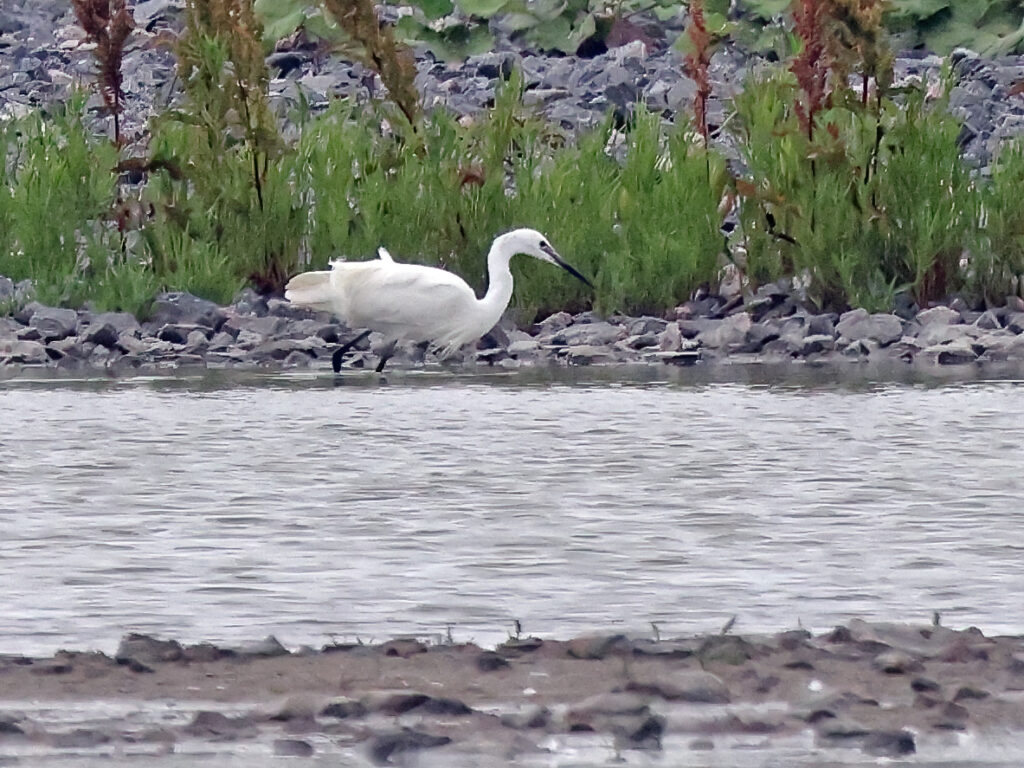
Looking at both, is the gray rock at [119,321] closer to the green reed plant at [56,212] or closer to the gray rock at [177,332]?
the gray rock at [177,332]

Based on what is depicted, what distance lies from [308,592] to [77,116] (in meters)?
9.75

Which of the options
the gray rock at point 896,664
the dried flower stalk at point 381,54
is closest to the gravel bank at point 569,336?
the dried flower stalk at point 381,54

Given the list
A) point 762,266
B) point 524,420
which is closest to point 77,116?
point 762,266

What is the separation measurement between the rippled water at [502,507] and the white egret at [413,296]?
1.14 metres

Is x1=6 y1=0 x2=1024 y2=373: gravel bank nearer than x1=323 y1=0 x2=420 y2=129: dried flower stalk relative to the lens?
Yes

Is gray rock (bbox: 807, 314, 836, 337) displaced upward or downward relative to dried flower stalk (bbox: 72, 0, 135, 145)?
downward

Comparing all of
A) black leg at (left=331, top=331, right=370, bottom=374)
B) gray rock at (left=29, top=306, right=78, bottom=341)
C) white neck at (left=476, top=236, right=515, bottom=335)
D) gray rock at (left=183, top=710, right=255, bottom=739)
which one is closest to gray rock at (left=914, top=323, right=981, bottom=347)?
white neck at (left=476, top=236, right=515, bottom=335)

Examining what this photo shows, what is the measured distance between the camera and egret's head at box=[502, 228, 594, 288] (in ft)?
47.7

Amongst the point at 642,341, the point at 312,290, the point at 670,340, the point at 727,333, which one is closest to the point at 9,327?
the point at 312,290

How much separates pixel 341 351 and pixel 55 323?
1799 millimetres

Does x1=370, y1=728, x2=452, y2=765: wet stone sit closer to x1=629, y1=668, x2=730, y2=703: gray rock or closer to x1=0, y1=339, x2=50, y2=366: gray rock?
x1=629, y1=668, x2=730, y2=703: gray rock

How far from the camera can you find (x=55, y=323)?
15.1m

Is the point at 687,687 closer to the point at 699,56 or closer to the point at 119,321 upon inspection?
the point at 119,321

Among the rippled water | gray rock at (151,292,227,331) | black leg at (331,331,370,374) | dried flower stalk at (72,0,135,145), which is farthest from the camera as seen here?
dried flower stalk at (72,0,135,145)
